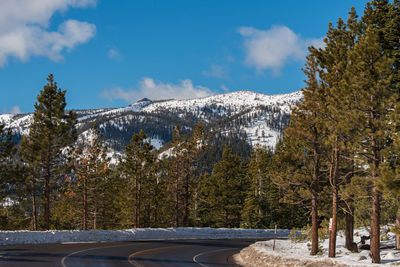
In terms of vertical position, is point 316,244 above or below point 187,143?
below

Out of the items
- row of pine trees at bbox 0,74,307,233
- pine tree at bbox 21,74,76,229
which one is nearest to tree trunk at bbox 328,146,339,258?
row of pine trees at bbox 0,74,307,233

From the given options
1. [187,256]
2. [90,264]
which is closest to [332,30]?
[187,256]

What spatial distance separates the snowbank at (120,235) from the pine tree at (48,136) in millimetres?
7190

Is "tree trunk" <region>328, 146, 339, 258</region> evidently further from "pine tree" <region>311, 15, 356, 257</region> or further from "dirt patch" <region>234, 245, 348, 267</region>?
"dirt patch" <region>234, 245, 348, 267</region>

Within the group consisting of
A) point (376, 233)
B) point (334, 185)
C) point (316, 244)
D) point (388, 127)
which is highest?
point (388, 127)

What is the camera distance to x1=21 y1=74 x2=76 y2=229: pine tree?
31938 mm

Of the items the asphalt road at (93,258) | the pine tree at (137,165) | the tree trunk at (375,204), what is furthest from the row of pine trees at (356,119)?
the pine tree at (137,165)

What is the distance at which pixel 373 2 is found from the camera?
2216cm

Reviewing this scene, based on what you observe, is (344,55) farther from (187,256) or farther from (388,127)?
(187,256)

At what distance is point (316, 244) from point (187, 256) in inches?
287

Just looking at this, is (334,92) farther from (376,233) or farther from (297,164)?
(297,164)

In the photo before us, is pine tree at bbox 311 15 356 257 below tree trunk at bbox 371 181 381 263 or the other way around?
the other way around

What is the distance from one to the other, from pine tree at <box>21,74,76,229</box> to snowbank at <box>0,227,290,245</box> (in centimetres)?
719

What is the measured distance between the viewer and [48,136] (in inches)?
1267
